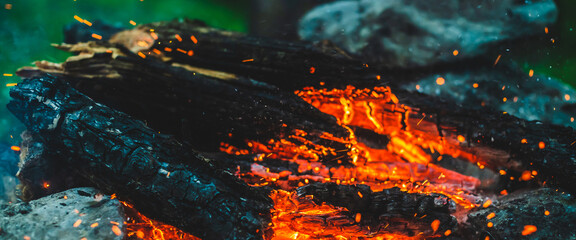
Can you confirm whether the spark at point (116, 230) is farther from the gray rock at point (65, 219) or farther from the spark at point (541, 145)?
the spark at point (541, 145)

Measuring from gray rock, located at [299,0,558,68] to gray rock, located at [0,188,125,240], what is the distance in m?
4.22

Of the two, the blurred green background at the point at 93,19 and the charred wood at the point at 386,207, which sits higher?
the blurred green background at the point at 93,19

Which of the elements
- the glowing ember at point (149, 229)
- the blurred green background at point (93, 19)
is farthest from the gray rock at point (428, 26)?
the glowing ember at point (149, 229)

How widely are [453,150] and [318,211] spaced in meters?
1.97

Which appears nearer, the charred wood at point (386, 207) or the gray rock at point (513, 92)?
the charred wood at point (386, 207)

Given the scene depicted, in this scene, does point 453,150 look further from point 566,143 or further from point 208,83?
point 208,83

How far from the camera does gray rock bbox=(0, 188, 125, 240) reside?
211 centimetres

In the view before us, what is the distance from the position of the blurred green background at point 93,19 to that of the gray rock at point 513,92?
0.20m

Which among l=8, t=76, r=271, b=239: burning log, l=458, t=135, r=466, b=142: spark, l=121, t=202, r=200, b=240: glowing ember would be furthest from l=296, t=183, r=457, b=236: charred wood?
l=458, t=135, r=466, b=142: spark

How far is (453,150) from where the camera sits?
348 cm

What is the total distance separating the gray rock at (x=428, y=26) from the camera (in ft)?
15.7

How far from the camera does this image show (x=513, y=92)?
15.6 feet

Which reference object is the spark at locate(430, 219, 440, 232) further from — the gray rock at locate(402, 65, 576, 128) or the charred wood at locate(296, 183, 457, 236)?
the gray rock at locate(402, 65, 576, 128)

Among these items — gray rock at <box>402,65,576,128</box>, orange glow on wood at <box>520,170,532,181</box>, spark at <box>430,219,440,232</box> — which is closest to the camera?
spark at <box>430,219,440,232</box>
